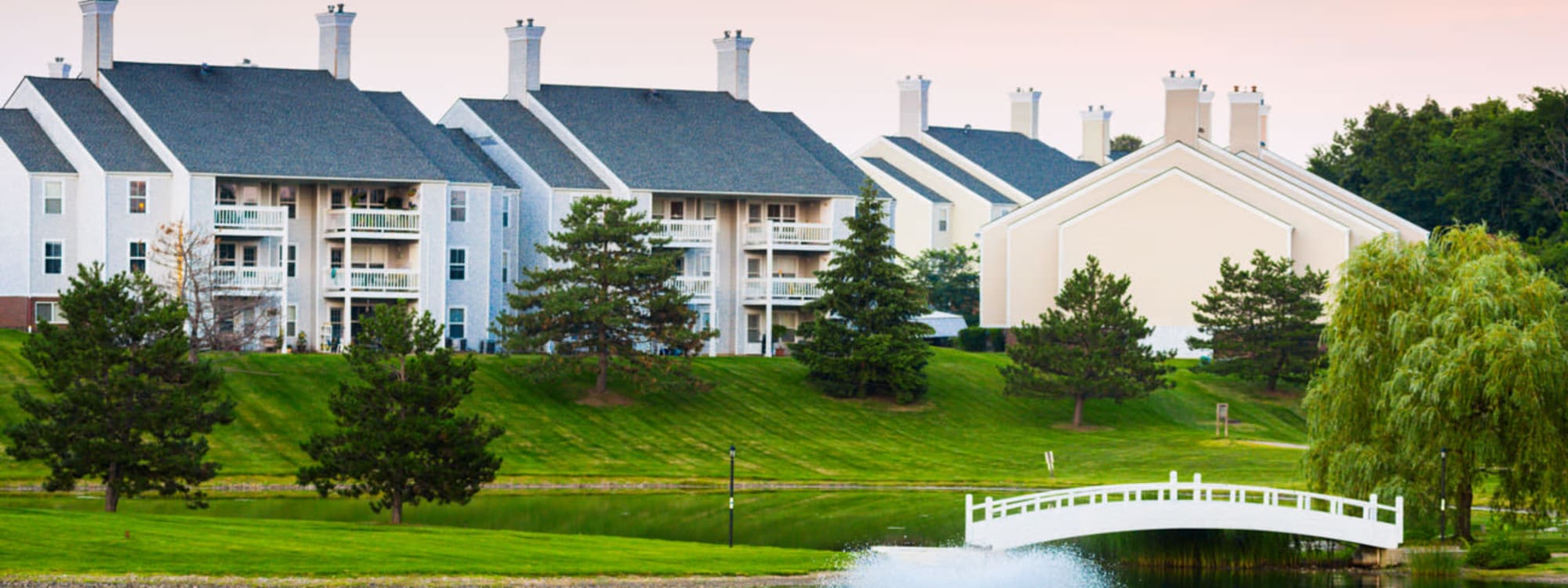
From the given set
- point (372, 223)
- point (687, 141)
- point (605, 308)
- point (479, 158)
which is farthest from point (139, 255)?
point (687, 141)

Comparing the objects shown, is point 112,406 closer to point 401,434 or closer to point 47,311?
point 401,434

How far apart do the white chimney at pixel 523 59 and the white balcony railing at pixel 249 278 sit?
18263mm

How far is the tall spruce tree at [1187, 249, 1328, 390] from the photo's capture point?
282 ft

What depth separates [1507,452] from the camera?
4888cm

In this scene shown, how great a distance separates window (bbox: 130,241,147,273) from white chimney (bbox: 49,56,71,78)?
13.1 meters

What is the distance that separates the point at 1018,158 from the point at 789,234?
41.9 metres

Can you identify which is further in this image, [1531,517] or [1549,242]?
[1549,242]

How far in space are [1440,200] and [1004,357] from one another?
36624 millimetres

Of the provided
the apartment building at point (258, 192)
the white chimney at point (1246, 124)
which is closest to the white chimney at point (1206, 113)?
the white chimney at point (1246, 124)

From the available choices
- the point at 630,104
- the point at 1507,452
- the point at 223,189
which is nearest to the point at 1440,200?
the point at 630,104

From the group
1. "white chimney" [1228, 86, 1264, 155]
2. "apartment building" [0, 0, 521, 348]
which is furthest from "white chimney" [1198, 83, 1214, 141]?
"apartment building" [0, 0, 521, 348]

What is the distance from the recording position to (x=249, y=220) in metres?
79.6

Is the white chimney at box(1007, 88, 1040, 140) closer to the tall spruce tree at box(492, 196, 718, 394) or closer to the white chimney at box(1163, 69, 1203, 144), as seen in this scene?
the white chimney at box(1163, 69, 1203, 144)

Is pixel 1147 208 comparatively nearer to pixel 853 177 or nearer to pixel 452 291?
pixel 853 177
